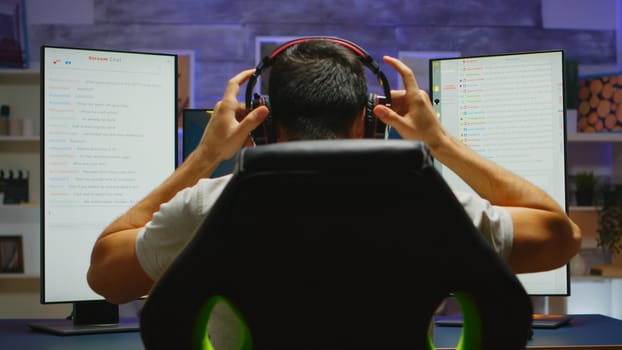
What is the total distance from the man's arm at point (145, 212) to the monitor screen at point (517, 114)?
1021 millimetres

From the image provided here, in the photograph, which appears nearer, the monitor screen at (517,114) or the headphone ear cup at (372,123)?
the headphone ear cup at (372,123)

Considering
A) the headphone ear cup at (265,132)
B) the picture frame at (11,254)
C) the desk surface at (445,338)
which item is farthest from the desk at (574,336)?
the picture frame at (11,254)

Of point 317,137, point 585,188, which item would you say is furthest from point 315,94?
point 585,188

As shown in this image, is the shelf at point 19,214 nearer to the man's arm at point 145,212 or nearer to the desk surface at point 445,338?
the desk surface at point 445,338

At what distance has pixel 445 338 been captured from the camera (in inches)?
67.4

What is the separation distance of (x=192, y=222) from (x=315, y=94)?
9.7 inches

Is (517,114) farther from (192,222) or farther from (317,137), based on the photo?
(192,222)

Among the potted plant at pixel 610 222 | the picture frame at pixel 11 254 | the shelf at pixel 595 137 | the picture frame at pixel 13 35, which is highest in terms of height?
the picture frame at pixel 13 35

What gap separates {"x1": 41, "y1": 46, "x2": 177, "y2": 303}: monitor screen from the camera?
1954 millimetres

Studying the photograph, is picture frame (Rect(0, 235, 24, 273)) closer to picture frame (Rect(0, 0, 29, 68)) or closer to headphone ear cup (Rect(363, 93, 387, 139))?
picture frame (Rect(0, 0, 29, 68))

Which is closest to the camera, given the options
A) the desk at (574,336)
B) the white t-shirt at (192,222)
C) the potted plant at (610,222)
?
the white t-shirt at (192,222)

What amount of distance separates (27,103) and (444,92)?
2.87 m

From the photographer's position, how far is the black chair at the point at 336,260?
0.68 metres

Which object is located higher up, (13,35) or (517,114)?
(13,35)
